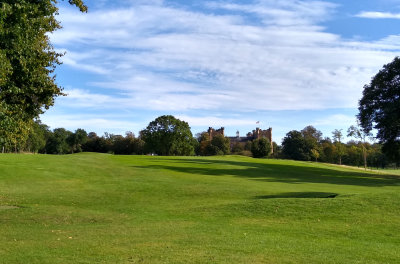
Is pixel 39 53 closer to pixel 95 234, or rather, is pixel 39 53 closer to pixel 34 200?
pixel 34 200

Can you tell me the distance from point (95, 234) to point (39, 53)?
1007cm

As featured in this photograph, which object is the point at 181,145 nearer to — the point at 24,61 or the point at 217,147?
the point at 217,147

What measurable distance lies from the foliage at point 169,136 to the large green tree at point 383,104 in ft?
207

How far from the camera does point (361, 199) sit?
1622cm

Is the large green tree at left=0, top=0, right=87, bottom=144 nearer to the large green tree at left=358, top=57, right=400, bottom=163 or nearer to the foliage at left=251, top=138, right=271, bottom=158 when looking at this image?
the large green tree at left=358, top=57, right=400, bottom=163

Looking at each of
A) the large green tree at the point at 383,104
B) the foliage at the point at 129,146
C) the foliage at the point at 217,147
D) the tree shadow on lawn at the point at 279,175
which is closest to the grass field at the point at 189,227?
the tree shadow on lawn at the point at 279,175

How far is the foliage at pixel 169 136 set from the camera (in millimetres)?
104688

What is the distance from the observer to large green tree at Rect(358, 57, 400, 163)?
4466 centimetres

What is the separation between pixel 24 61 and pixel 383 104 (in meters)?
43.9

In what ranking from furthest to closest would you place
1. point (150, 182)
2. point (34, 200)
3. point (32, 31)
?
point (150, 182) < point (34, 200) < point (32, 31)

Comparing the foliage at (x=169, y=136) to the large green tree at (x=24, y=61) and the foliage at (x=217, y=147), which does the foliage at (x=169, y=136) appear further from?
the large green tree at (x=24, y=61)

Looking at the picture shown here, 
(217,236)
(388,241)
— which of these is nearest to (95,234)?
(217,236)

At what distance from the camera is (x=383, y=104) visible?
45.6 meters

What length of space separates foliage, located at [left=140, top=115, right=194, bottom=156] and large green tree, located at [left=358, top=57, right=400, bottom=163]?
63.0m
